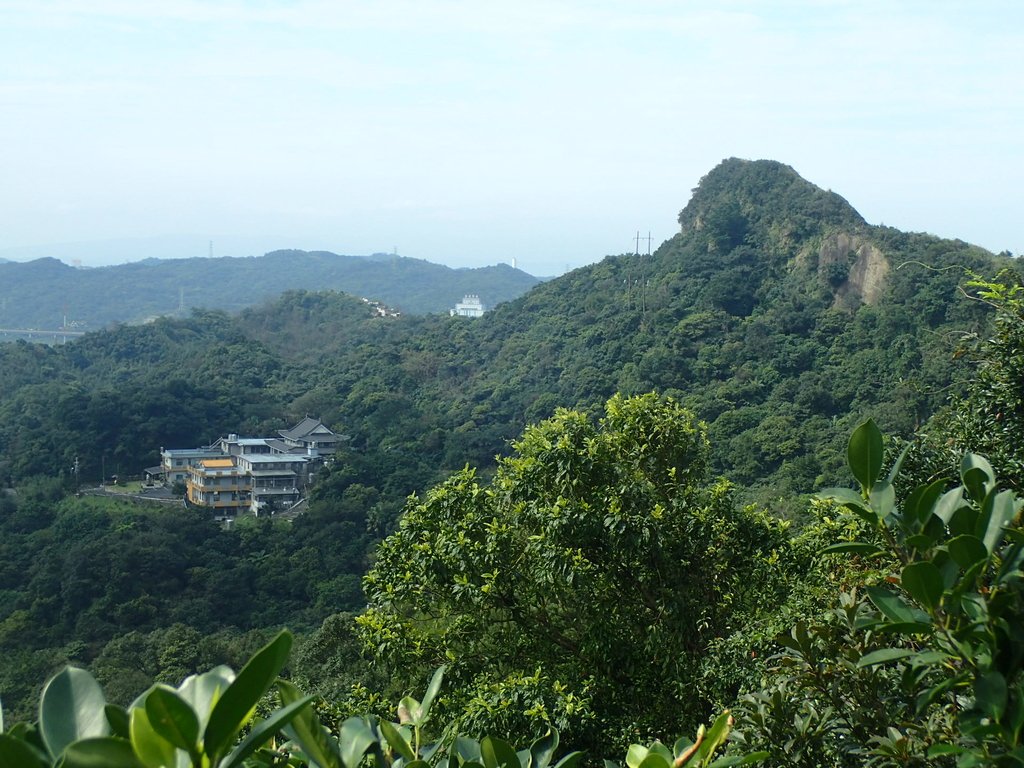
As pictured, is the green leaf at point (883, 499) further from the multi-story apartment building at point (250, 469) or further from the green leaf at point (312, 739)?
the multi-story apartment building at point (250, 469)

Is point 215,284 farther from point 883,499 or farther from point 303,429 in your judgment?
point 883,499

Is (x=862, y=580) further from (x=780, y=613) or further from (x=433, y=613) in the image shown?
(x=433, y=613)

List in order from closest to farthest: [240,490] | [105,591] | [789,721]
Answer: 1. [789,721]
2. [105,591]
3. [240,490]

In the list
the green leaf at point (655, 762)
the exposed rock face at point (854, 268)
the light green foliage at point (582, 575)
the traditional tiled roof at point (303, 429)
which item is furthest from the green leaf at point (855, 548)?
the traditional tiled roof at point (303, 429)

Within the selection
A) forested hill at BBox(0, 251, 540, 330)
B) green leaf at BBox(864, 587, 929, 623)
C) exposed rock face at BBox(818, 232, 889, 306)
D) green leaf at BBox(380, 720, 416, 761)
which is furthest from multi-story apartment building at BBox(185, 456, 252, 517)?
forested hill at BBox(0, 251, 540, 330)

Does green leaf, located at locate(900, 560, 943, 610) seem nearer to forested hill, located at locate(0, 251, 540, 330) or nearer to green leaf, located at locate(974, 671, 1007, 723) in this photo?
green leaf, located at locate(974, 671, 1007, 723)

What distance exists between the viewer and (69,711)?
0.87 meters

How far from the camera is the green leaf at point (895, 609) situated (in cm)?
114

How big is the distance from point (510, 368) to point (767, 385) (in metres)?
10.8

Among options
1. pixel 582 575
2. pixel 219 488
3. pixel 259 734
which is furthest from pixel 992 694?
pixel 219 488

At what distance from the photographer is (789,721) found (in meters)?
1.86

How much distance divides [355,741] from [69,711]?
29cm

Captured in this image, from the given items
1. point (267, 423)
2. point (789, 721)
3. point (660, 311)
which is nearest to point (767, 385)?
point (660, 311)

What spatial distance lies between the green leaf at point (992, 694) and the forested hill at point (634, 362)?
40.3 feet
